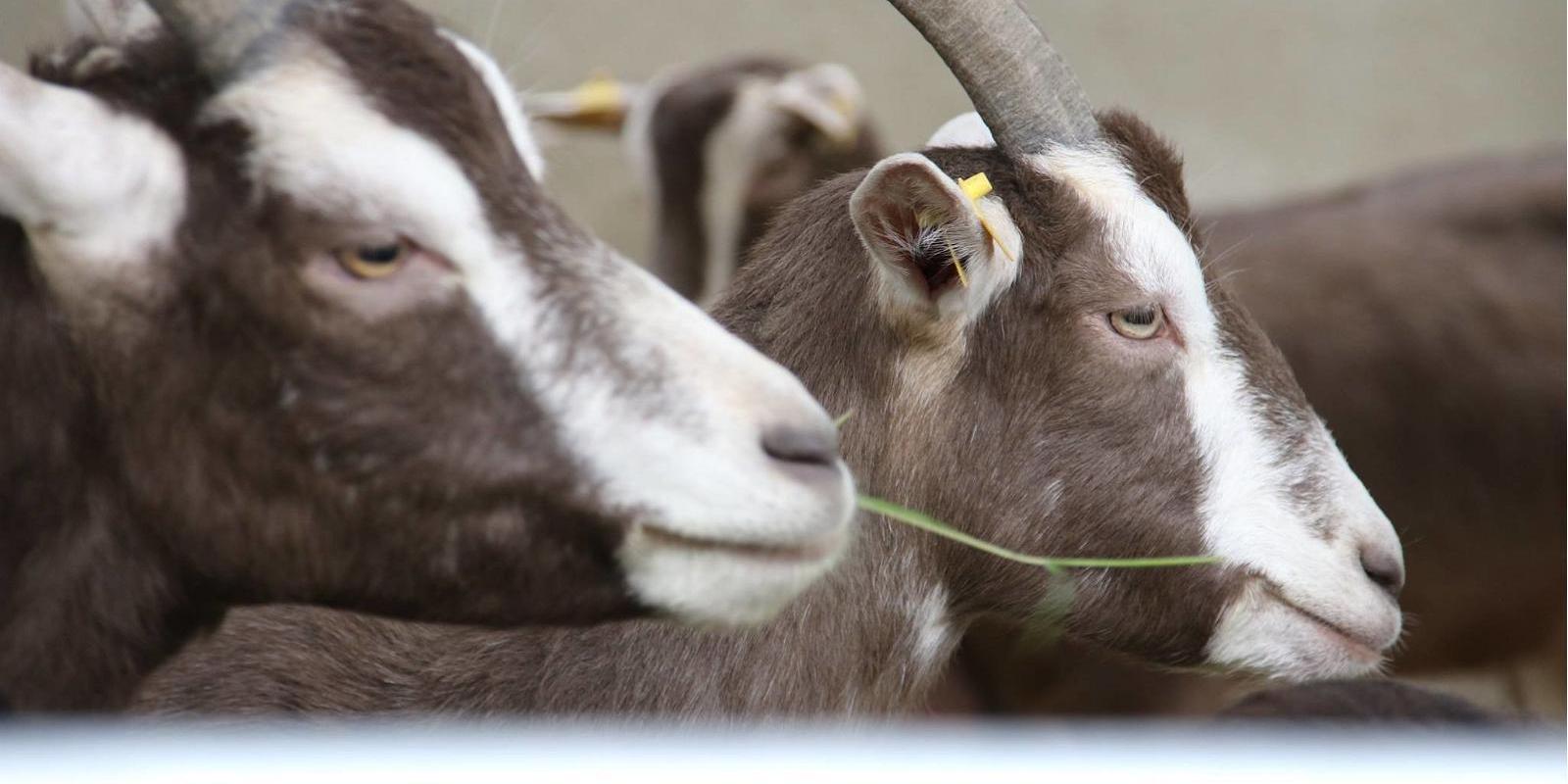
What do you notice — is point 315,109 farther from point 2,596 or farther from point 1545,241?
point 1545,241

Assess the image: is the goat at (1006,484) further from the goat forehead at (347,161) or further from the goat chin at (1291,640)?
the goat forehead at (347,161)

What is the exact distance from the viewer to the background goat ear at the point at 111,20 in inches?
82.7

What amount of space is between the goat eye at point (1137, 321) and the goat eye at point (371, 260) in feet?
3.72

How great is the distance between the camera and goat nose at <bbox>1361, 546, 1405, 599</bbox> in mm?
2588

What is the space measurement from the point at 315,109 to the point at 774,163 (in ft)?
14.0

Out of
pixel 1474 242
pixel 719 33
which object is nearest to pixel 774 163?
pixel 719 33

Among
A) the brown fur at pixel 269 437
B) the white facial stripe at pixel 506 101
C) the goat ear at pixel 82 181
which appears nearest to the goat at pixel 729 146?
the white facial stripe at pixel 506 101

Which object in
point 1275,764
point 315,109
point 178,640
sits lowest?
point 178,640

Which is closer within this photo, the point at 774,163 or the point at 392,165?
the point at 392,165

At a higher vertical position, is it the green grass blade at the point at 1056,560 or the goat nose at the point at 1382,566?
the goat nose at the point at 1382,566

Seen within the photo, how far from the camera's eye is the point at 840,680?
2602 mm

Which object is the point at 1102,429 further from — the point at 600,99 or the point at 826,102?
the point at 600,99

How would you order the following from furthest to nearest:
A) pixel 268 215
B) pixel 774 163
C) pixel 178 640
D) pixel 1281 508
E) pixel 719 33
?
pixel 719 33 → pixel 774 163 → pixel 1281 508 → pixel 178 640 → pixel 268 215

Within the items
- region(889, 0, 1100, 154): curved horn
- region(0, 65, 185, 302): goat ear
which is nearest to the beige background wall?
region(889, 0, 1100, 154): curved horn
